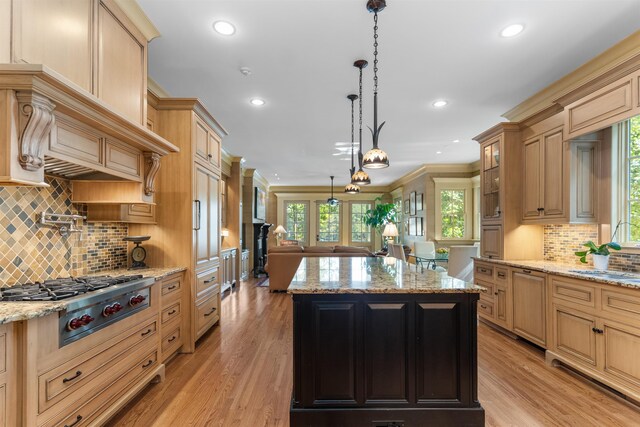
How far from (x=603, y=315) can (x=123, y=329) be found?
356 cm

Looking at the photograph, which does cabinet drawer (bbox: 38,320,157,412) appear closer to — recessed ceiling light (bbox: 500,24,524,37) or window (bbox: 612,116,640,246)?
recessed ceiling light (bbox: 500,24,524,37)

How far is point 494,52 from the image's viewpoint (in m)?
2.90

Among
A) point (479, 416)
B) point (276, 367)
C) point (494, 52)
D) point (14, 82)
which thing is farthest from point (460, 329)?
point (14, 82)

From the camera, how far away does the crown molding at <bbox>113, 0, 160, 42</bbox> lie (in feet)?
7.54

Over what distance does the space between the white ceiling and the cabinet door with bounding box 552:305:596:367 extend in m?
2.35

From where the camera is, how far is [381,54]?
294 centimetres

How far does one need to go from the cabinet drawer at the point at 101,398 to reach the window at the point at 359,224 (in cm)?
1005

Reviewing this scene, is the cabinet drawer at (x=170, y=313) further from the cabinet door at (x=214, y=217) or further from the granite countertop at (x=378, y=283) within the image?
the granite countertop at (x=378, y=283)

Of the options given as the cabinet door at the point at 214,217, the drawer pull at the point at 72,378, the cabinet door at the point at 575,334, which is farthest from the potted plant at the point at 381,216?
the drawer pull at the point at 72,378

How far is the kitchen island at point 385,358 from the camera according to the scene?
204 cm

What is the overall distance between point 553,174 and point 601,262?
1009 millimetres

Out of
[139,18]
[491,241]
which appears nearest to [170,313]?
[139,18]

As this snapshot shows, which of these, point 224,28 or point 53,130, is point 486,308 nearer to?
point 224,28

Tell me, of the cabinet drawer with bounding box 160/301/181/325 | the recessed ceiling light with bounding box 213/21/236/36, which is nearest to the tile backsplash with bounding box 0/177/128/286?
the cabinet drawer with bounding box 160/301/181/325
